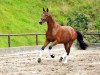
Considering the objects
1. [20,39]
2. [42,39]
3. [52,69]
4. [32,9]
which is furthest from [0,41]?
[52,69]

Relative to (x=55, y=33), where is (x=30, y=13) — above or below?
above

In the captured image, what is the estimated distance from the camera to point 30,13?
37125 millimetres

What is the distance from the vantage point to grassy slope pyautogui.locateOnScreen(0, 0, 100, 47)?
3200 cm

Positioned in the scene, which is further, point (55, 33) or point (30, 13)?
point (30, 13)

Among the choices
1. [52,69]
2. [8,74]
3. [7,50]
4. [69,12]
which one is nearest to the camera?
[8,74]

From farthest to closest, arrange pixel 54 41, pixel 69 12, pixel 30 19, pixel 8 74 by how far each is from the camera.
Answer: pixel 69 12, pixel 30 19, pixel 54 41, pixel 8 74

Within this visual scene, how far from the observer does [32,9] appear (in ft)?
125

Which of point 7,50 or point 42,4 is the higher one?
point 42,4

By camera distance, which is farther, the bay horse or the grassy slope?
the grassy slope

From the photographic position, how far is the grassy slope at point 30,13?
32.0 meters

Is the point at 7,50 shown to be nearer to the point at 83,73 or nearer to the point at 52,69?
the point at 52,69

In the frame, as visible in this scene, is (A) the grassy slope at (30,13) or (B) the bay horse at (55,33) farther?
(A) the grassy slope at (30,13)

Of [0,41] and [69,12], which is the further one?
[69,12]

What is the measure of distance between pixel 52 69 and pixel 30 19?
2195 centimetres
